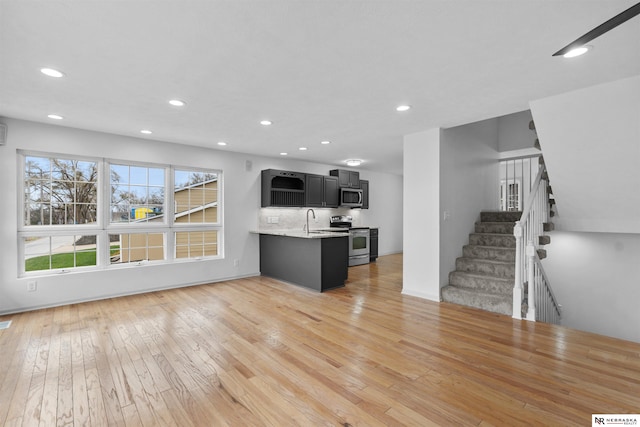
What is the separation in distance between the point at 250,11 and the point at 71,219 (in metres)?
4.31

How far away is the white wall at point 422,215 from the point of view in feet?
13.9

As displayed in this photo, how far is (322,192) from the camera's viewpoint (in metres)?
6.90

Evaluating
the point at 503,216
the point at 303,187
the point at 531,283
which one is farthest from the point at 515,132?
the point at 303,187

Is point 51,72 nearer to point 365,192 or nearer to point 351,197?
point 351,197

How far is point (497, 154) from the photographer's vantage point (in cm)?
576

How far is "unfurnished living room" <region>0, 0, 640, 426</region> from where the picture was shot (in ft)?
6.22

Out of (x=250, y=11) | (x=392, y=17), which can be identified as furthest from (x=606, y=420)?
(x=250, y=11)

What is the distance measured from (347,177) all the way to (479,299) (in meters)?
4.48

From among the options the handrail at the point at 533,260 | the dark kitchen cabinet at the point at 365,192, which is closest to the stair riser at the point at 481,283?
the handrail at the point at 533,260

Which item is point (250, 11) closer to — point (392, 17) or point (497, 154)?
point (392, 17)

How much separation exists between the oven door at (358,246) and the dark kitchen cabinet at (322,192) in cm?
89

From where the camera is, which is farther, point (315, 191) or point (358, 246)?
point (358, 246)

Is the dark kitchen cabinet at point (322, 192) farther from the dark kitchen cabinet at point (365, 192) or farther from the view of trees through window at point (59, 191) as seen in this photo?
the view of trees through window at point (59, 191)

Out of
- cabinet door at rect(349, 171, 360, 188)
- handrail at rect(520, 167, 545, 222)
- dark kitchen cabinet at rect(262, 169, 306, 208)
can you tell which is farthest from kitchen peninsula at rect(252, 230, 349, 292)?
cabinet door at rect(349, 171, 360, 188)
